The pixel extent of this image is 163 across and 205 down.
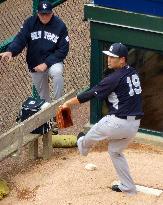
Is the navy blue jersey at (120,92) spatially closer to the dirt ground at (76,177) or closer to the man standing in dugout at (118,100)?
the man standing in dugout at (118,100)

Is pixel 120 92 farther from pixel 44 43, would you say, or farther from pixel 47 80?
pixel 47 80

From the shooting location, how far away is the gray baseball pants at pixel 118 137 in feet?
22.2

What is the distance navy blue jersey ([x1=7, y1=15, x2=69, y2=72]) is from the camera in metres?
8.30

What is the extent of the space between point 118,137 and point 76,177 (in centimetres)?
102

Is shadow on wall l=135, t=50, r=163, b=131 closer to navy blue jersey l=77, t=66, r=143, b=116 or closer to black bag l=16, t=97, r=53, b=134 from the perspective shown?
black bag l=16, t=97, r=53, b=134

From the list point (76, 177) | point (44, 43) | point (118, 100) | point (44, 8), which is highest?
point (44, 8)

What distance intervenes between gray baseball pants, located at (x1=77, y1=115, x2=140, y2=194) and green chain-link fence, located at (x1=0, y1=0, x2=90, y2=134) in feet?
7.76

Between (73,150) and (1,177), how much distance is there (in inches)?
42.7

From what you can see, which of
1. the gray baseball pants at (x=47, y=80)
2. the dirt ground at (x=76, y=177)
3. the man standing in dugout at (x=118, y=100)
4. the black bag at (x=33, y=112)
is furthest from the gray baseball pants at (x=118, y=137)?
the gray baseball pants at (x=47, y=80)

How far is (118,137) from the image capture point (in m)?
6.82

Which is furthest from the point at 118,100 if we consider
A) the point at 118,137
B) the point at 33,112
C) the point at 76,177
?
the point at 33,112

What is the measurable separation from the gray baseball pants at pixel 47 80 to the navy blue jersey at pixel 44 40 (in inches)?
3.5

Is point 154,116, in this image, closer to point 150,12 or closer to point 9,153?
point 150,12

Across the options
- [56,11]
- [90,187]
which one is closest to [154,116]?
[90,187]
